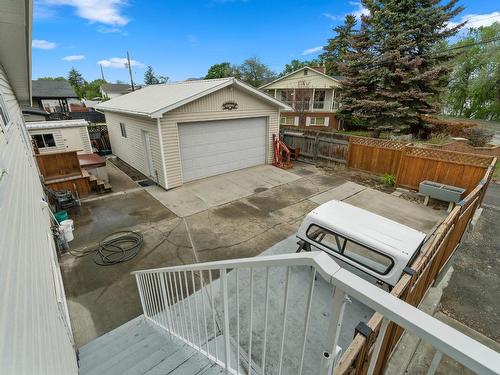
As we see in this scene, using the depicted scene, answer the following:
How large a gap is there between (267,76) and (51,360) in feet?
174

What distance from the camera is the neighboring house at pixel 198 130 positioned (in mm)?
8875

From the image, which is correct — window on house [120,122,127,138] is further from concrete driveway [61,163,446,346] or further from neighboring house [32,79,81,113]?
neighboring house [32,79,81,113]

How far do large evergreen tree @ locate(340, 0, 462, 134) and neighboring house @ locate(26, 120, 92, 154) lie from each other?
15.5 m

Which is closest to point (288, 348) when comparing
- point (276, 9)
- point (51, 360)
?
point (51, 360)

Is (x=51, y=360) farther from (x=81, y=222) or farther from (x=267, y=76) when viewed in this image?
(x=267, y=76)

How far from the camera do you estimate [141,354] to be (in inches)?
113

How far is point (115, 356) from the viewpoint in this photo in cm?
297

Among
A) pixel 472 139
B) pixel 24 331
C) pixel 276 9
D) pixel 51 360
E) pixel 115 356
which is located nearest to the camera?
pixel 24 331

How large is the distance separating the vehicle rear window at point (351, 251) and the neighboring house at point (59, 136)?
10719 millimetres

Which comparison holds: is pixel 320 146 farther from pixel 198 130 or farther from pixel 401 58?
pixel 401 58

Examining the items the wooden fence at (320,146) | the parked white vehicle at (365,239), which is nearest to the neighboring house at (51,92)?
the wooden fence at (320,146)

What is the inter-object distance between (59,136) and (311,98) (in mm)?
19657

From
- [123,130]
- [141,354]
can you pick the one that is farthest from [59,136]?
[141,354]

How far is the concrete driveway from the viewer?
442 centimetres
